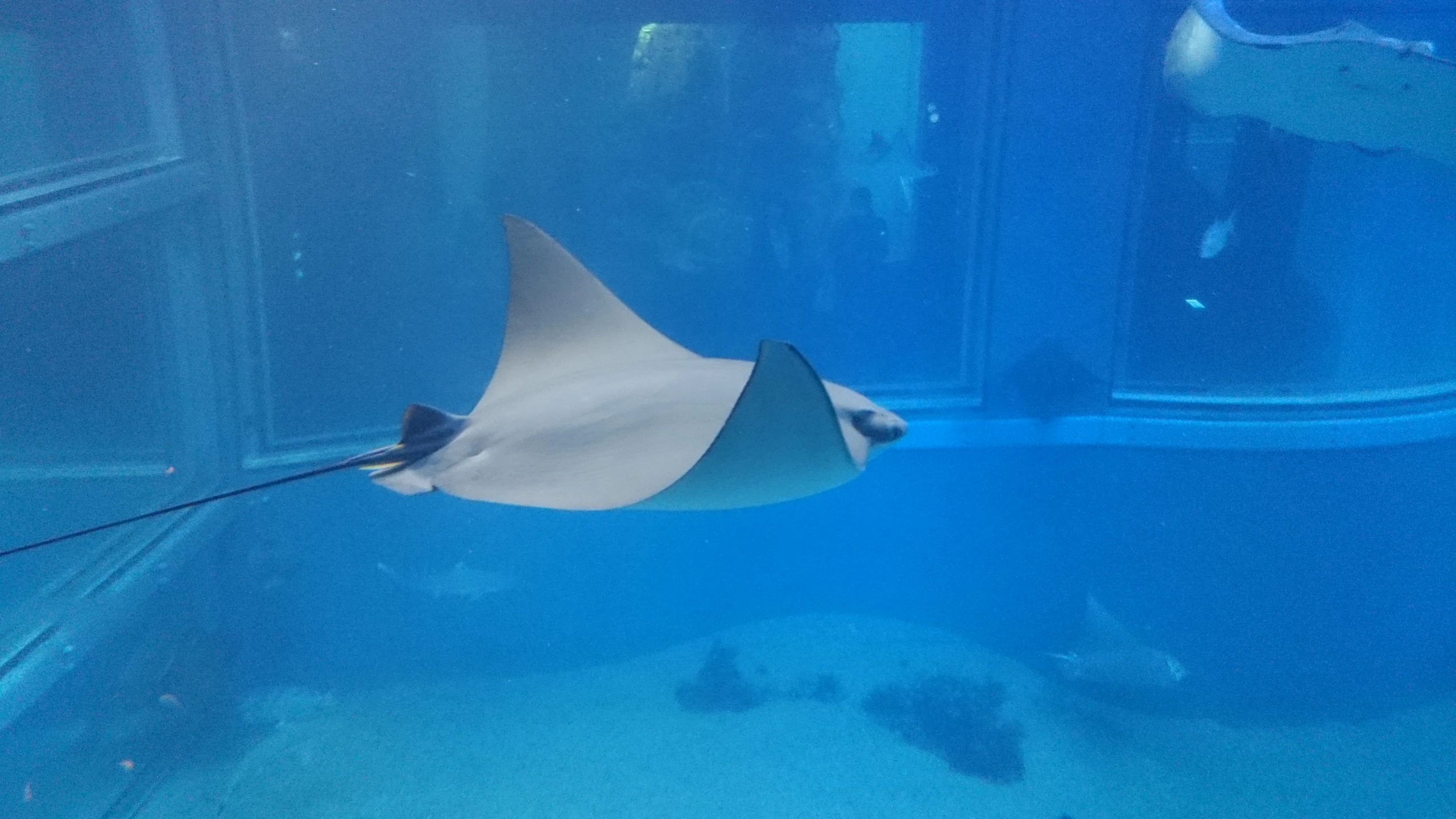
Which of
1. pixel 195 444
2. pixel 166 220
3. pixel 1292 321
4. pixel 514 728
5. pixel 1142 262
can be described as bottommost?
pixel 514 728

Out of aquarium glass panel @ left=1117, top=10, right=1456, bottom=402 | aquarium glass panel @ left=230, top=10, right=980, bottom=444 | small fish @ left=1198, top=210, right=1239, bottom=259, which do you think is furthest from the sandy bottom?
small fish @ left=1198, top=210, right=1239, bottom=259

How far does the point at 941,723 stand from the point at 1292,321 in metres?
4.20

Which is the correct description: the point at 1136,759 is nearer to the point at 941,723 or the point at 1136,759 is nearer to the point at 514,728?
Result: the point at 941,723

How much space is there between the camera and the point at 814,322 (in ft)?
22.1

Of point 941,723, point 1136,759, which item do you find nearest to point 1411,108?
point 1136,759

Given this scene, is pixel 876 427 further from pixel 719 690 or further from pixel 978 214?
pixel 978 214

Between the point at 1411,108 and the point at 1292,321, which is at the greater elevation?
the point at 1411,108

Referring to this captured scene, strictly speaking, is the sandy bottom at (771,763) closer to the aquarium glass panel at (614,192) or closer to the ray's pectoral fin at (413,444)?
the aquarium glass panel at (614,192)

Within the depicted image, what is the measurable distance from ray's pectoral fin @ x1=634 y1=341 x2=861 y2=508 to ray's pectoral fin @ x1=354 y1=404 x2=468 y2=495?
2.76 feet

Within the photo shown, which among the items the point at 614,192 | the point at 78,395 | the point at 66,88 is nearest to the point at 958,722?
the point at 614,192

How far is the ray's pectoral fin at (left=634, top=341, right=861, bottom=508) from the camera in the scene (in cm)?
204

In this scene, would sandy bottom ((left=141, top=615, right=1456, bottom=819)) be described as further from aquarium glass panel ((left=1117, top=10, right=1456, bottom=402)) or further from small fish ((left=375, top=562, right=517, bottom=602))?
aquarium glass panel ((left=1117, top=10, right=1456, bottom=402))

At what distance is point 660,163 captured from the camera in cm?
668

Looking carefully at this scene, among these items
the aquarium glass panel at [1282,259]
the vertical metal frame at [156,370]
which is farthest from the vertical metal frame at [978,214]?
the vertical metal frame at [156,370]
